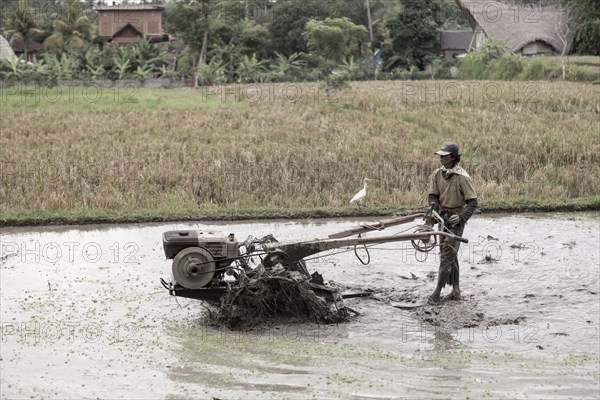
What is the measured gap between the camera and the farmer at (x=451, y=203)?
786cm

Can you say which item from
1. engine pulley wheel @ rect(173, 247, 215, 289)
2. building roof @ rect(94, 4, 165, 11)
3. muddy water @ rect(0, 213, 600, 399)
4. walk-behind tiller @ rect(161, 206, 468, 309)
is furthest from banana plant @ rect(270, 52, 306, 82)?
engine pulley wheel @ rect(173, 247, 215, 289)

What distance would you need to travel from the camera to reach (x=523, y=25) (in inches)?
1709

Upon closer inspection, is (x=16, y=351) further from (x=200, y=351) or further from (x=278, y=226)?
(x=278, y=226)

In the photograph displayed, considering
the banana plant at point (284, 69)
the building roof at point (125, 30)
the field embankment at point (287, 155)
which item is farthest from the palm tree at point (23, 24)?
the field embankment at point (287, 155)

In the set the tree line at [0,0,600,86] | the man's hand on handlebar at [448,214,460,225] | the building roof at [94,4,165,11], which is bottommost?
the man's hand on handlebar at [448,214,460,225]

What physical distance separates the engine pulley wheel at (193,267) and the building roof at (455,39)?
44.9m

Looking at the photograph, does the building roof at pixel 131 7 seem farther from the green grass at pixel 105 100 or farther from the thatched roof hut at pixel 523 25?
the green grass at pixel 105 100

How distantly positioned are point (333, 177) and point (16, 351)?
27.4 ft

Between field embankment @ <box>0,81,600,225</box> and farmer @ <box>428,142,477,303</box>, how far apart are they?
463 cm

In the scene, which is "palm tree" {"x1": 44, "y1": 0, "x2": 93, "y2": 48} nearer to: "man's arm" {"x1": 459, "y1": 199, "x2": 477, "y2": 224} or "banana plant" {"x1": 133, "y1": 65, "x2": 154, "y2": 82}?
"banana plant" {"x1": 133, "y1": 65, "x2": 154, "y2": 82}

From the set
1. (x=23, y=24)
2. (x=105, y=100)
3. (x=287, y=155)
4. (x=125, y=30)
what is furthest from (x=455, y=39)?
(x=287, y=155)

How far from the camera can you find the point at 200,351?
22.7 feet

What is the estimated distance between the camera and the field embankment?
522 inches

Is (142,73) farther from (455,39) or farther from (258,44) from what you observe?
(455,39)
